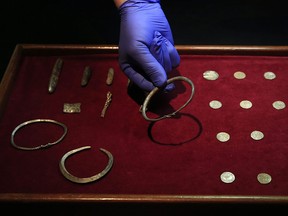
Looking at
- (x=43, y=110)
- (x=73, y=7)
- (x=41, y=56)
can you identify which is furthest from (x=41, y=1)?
(x=43, y=110)

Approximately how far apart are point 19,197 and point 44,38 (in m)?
1.84

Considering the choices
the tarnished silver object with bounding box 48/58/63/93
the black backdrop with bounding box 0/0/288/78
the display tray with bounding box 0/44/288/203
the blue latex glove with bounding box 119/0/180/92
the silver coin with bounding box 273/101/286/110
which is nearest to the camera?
the display tray with bounding box 0/44/288/203

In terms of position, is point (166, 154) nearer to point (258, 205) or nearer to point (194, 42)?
point (258, 205)

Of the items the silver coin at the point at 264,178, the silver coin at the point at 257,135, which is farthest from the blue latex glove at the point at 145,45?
the silver coin at the point at 264,178

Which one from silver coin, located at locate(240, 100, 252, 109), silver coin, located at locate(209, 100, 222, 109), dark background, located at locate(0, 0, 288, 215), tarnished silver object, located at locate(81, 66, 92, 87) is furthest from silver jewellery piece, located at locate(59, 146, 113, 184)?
dark background, located at locate(0, 0, 288, 215)

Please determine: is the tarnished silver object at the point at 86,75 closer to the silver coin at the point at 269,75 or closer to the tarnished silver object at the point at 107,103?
the tarnished silver object at the point at 107,103

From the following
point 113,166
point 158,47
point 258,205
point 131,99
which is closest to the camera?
point 258,205

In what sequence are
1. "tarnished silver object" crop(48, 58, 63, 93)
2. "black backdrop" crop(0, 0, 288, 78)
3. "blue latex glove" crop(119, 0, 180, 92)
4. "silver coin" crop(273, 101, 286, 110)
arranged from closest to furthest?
1. "blue latex glove" crop(119, 0, 180, 92)
2. "silver coin" crop(273, 101, 286, 110)
3. "tarnished silver object" crop(48, 58, 63, 93)
4. "black backdrop" crop(0, 0, 288, 78)

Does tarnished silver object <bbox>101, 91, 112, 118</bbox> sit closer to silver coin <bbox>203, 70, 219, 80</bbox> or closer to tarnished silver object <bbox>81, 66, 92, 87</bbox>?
tarnished silver object <bbox>81, 66, 92, 87</bbox>

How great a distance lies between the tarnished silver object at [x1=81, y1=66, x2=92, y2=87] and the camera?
9.10 feet

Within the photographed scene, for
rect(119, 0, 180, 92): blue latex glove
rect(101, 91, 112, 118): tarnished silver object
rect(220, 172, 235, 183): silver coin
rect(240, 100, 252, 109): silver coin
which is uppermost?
rect(119, 0, 180, 92): blue latex glove

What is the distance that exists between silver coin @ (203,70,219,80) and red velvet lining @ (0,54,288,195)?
33 millimetres

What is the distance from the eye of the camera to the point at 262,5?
11.3 feet

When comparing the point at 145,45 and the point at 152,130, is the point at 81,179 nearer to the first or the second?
the point at 152,130
